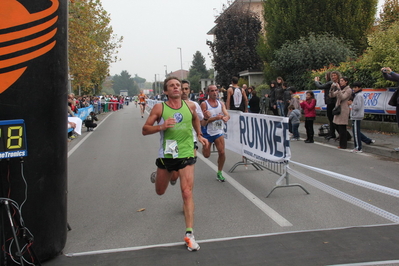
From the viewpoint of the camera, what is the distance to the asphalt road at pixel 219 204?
507cm

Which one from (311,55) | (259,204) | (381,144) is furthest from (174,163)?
(311,55)

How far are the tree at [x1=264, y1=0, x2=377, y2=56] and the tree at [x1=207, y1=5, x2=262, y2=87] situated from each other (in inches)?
482

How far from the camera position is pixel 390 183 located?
24.3 feet

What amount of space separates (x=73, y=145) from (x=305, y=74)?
43.3 ft

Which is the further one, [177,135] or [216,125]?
[216,125]

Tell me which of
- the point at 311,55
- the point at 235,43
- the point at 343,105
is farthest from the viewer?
the point at 235,43

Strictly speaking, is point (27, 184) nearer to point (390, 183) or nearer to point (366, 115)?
point (390, 183)

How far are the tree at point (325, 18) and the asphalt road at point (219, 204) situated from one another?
18.5 meters

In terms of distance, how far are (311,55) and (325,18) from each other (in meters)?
5.21

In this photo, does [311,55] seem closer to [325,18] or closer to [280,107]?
[325,18]

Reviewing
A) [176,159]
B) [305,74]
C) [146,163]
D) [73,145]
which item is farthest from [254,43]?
[176,159]

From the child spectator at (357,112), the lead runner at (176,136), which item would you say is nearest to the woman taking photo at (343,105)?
the child spectator at (357,112)

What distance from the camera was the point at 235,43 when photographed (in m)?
39.9

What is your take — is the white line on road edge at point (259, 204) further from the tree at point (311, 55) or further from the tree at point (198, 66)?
the tree at point (198, 66)
